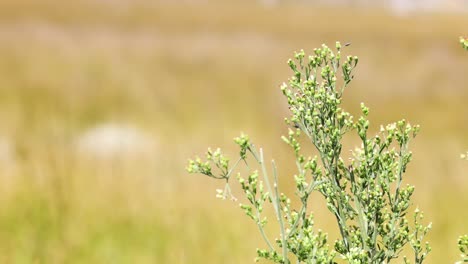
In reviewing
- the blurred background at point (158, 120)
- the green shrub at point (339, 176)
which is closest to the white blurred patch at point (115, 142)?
the blurred background at point (158, 120)

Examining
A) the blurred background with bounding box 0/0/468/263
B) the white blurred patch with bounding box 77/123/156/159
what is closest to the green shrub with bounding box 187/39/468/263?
the blurred background with bounding box 0/0/468/263

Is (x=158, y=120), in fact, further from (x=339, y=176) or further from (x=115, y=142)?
(x=339, y=176)

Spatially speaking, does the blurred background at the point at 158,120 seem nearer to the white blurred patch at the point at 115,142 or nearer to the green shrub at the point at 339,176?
the white blurred patch at the point at 115,142

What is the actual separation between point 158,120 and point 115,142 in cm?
62

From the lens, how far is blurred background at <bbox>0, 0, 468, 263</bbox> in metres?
3.63

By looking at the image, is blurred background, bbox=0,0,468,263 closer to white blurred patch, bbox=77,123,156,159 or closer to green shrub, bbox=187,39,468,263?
white blurred patch, bbox=77,123,156,159

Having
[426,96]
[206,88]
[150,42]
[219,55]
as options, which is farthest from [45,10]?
[426,96]

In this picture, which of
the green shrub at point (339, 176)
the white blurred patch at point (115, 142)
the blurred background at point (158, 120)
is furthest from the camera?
the white blurred patch at point (115, 142)

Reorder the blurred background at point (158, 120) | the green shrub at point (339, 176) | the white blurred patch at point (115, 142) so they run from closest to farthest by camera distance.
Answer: the green shrub at point (339, 176)
the blurred background at point (158, 120)
the white blurred patch at point (115, 142)

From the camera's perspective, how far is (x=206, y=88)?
598cm

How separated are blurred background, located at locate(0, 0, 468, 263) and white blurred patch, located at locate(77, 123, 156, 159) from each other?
0.01 meters

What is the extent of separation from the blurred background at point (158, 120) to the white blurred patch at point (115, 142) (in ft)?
0.05

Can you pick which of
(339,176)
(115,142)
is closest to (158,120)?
(115,142)

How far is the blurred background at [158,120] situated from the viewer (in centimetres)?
363
